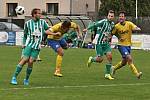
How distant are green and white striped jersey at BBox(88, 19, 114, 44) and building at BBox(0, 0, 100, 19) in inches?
1910

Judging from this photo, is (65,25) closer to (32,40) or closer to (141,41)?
(32,40)

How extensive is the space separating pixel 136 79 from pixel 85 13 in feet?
168

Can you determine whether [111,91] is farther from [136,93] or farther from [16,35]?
[16,35]

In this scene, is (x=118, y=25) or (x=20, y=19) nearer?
(x=118, y=25)

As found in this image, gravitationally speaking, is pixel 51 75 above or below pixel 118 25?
below

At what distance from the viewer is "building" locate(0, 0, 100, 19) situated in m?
69.3

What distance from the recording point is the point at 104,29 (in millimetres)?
18766

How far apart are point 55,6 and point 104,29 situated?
175 feet

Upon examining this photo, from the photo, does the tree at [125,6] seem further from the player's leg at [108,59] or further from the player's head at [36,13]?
the player's head at [36,13]

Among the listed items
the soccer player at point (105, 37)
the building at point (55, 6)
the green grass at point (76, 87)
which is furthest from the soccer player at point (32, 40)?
the building at point (55, 6)

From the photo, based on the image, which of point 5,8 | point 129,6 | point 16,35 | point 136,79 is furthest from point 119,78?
point 5,8

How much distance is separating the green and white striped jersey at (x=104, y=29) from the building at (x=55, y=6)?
48522 mm

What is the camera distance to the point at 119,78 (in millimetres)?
18922

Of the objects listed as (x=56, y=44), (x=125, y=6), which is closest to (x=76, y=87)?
(x=56, y=44)
